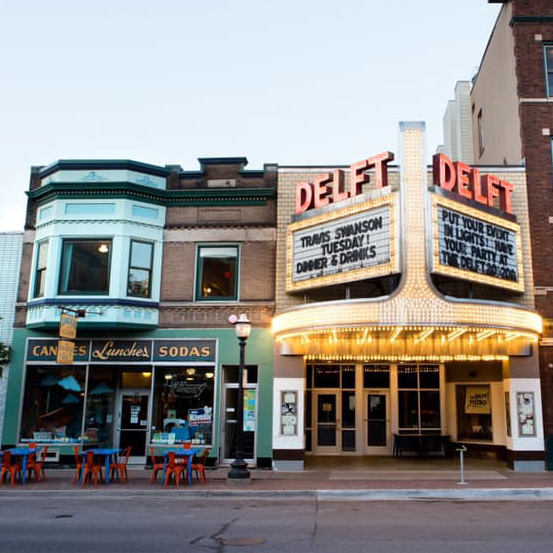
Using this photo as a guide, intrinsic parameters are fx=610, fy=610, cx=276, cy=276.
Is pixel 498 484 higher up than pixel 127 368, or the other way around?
pixel 127 368

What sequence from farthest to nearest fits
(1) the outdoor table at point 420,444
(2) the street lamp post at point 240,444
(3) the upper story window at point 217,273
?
(1) the outdoor table at point 420,444, (3) the upper story window at point 217,273, (2) the street lamp post at point 240,444

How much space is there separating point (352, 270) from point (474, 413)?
904 centimetres

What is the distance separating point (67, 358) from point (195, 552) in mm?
10101

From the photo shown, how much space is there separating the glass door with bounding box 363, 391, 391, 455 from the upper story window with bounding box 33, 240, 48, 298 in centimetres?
1237

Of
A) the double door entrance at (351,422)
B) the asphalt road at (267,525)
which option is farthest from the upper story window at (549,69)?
the asphalt road at (267,525)

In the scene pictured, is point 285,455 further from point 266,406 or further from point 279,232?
point 279,232

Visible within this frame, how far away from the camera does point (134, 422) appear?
19156mm

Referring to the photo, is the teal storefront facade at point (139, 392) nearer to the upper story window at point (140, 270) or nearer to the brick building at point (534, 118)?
the upper story window at point (140, 270)

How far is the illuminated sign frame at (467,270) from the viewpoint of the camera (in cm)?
1584

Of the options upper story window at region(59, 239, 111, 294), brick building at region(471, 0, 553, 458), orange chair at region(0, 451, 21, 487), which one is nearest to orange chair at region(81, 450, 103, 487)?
orange chair at region(0, 451, 21, 487)

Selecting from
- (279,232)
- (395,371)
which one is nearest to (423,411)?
(395,371)

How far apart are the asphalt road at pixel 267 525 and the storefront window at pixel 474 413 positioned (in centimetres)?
860

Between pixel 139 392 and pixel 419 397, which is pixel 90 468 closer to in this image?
Answer: pixel 139 392

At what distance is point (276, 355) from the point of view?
62.5ft
